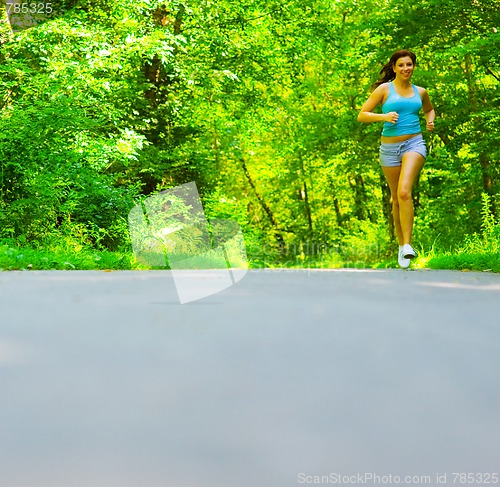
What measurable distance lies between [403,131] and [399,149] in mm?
187

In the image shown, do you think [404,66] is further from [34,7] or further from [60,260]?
[34,7]

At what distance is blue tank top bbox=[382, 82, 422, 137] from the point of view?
6.97m

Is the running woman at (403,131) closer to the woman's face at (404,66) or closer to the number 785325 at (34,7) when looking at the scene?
the woman's face at (404,66)

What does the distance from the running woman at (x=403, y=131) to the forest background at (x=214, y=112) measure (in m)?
1.66

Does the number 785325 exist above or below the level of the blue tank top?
above

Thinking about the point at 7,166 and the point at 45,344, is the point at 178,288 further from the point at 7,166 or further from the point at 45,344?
the point at 7,166

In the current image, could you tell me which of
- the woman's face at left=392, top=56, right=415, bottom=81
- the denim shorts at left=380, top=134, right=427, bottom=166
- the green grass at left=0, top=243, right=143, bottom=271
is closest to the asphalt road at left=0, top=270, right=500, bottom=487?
the denim shorts at left=380, top=134, right=427, bottom=166

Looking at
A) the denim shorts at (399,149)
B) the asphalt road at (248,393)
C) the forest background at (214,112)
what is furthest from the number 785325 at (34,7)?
the asphalt road at (248,393)

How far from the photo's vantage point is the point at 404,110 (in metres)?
6.98

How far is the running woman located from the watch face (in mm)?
13040

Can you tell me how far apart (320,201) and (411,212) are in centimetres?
2328

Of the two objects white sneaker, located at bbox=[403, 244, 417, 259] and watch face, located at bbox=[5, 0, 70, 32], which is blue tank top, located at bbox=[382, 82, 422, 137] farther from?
watch face, located at bbox=[5, 0, 70, 32]

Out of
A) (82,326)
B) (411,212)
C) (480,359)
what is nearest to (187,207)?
(411,212)

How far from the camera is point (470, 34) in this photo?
589 inches
